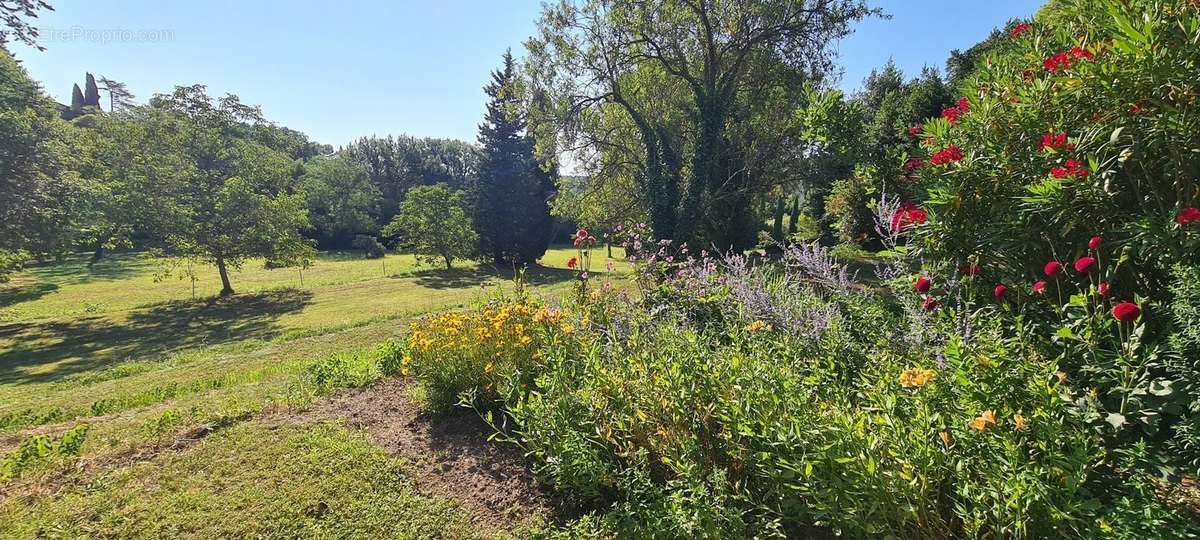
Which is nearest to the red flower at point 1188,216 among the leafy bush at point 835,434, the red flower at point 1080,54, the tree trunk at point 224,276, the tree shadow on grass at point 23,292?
the leafy bush at point 835,434

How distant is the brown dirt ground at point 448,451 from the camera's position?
251 centimetres

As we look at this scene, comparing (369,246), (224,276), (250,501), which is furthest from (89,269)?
(250,501)

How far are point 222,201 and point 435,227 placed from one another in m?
8.50

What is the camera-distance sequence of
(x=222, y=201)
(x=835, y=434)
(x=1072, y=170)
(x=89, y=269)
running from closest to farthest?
1. (x=835, y=434)
2. (x=1072, y=170)
3. (x=222, y=201)
4. (x=89, y=269)

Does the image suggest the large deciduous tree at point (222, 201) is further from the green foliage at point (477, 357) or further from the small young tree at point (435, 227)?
the green foliage at point (477, 357)

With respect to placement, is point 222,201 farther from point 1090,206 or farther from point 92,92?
point 92,92

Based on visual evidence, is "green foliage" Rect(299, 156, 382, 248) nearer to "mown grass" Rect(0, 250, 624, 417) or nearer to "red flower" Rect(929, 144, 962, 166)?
"mown grass" Rect(0, 250, 624, 417)

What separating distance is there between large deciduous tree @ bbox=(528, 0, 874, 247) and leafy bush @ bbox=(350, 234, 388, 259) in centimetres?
2323

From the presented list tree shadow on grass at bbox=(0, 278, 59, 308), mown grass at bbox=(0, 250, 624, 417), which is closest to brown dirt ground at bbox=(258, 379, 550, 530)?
mown grass at bbox=(0, 250, 624, 417)

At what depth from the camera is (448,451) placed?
3.07 metres

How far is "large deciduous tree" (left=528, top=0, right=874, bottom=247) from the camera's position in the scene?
1241 centimetres

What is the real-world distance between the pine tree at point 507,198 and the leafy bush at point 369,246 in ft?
38.9

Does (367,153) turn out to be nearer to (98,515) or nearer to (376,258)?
(376,258)

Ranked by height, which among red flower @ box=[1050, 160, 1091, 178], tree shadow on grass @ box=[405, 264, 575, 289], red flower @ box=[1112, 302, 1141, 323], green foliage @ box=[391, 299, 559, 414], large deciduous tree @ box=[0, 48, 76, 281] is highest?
large deciduous tree @ box=[0, 48, 76, 281]
